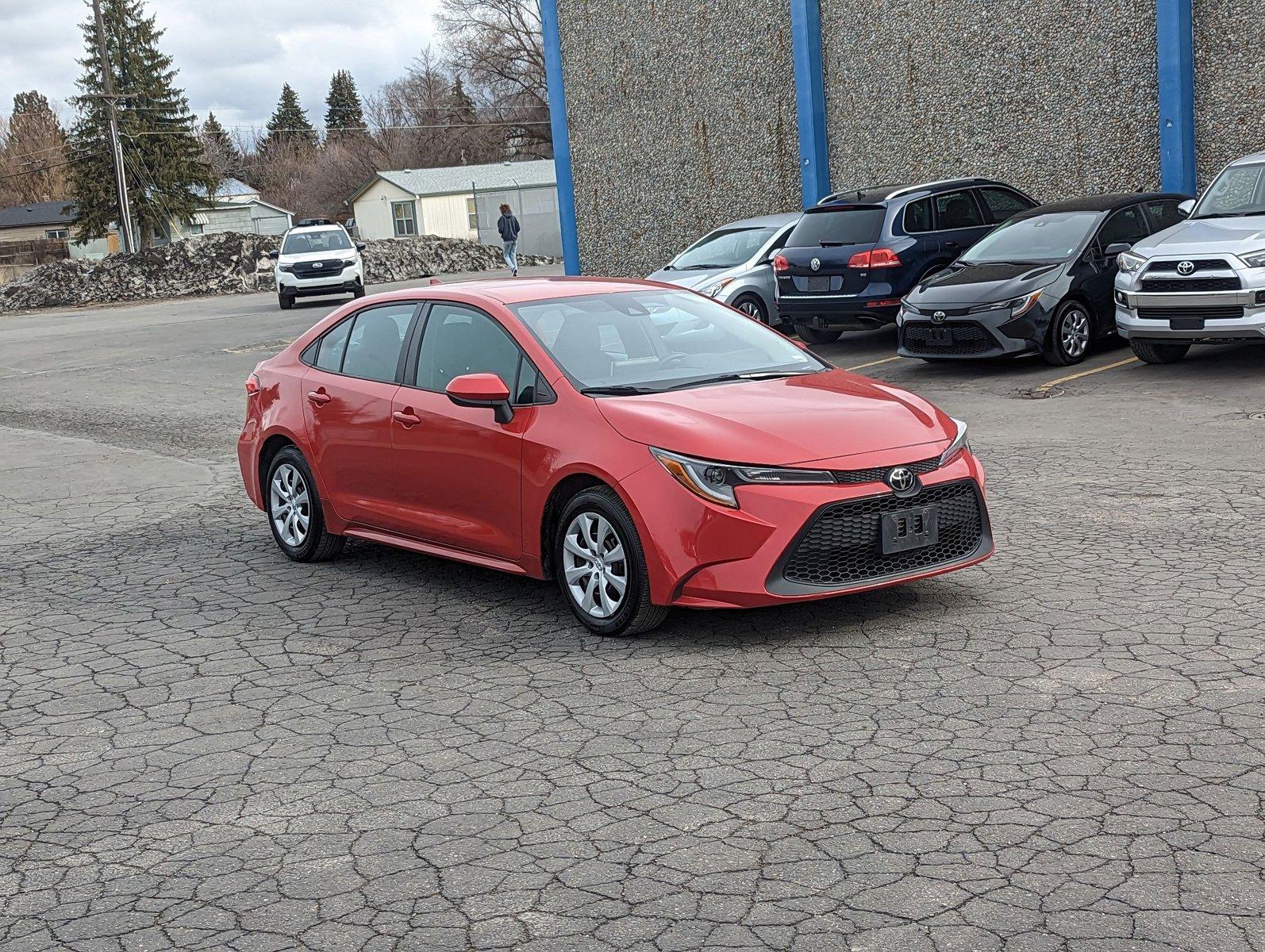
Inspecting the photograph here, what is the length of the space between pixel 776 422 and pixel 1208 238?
821 cm

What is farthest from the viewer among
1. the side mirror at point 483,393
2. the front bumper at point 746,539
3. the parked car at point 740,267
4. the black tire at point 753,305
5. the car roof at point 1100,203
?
the black tire at point 753,305

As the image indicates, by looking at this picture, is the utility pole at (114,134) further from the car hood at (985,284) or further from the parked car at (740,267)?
the car hood at (985,284)

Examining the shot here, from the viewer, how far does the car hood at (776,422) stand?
A: 6.15 metres

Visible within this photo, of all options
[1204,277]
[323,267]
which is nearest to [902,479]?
[1204,277]

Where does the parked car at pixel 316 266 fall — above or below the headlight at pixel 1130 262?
above

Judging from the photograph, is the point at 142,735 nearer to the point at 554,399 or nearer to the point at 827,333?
the point at 554,399

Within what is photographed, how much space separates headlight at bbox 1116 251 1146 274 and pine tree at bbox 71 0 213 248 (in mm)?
62756

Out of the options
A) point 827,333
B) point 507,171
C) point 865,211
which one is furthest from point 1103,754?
point 507,171

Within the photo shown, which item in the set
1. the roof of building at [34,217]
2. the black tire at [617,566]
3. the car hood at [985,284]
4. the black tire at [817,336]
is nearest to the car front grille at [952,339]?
the car hood at [985,284]

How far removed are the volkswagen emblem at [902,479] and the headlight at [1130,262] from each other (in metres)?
7.83

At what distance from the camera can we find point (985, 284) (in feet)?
46.6

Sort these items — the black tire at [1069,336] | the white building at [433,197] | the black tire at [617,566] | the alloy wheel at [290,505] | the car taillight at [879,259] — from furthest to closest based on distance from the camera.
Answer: the white building at [433,197]
the car taillight at [879,259]
the black tire at [1069,336]
the alloy wheel at [290,505]
the black tire at [617,566]

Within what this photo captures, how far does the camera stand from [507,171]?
79500mm

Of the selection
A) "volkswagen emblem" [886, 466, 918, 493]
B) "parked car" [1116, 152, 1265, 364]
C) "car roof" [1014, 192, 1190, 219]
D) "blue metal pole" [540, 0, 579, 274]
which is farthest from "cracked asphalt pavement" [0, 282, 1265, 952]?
"blue metal pole" [540, 0, 579, 274]
